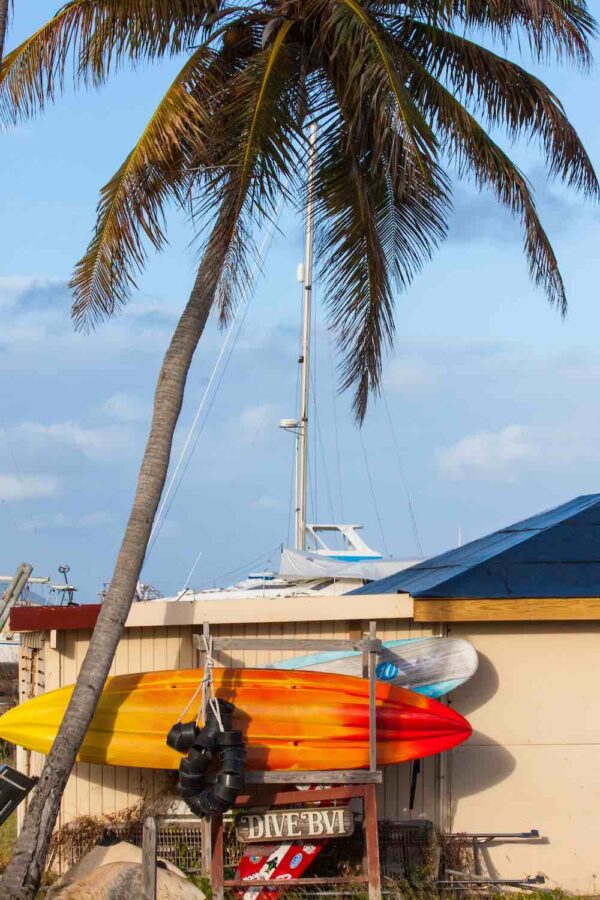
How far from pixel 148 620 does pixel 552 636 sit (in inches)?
148

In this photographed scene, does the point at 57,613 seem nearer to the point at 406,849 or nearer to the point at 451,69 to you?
the point at 406,849

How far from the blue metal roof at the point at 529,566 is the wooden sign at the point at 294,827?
7.30 feet

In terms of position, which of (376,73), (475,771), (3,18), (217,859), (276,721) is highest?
(3,18)

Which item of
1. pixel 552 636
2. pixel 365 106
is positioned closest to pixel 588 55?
pixel 365 106

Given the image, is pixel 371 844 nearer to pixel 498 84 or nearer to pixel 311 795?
pixel 311 795

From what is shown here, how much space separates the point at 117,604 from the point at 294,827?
2293mm

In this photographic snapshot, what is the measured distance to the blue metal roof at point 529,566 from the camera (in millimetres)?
10961

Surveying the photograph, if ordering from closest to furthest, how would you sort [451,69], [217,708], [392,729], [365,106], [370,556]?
1. [217,708]
2. [392,729]
3. [365,106]
4. [451,69]
5. [370,556]

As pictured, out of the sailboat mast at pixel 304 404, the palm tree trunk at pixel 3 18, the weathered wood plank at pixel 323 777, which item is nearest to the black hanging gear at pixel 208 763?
the weathered wood plank at pixel 323 777

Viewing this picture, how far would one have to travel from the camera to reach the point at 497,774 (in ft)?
35.9

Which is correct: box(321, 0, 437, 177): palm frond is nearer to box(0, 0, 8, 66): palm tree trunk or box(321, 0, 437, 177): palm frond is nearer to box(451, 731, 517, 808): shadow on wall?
box(0, 0, 8, 66): palm tree trunk

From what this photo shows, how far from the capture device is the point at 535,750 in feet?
36.1

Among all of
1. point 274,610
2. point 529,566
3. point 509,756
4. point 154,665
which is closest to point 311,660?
point 274,610

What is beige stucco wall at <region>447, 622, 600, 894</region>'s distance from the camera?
1087 cm
